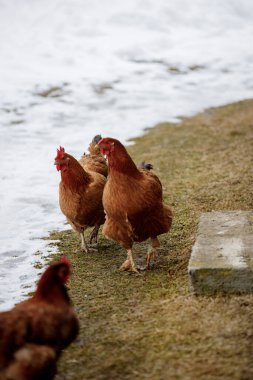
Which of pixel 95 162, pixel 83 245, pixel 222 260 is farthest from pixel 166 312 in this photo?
pixel 95 162

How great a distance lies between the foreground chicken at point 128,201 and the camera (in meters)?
4.86

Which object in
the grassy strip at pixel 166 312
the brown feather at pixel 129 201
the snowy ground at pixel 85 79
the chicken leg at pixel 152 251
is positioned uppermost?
the snowy ground at pixel 85 79

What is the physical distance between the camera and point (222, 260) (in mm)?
4254

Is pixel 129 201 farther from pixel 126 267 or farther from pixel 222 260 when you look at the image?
pixel 222 260

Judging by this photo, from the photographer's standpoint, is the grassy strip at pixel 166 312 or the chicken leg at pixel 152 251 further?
the chicken leg at pixel 152 251

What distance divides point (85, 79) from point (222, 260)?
10.1 m

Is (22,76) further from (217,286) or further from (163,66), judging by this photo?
(217,286)

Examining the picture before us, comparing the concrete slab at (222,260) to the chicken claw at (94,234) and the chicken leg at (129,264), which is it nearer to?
the chicken leg at (129,264)

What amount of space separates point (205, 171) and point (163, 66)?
7540mm

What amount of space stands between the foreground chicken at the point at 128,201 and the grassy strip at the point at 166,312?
374 mm

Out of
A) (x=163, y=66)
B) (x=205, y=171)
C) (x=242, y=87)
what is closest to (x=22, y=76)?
(x=163, y=66)

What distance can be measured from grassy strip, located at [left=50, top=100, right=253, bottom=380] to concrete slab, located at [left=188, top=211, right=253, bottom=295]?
0.10 metres

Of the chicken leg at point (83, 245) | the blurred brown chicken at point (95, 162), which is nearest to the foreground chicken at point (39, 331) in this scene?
the chicken leg at point (83, 245)

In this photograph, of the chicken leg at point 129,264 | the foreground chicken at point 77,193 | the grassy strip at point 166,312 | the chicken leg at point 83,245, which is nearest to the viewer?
the grassy strip at point 166,312
